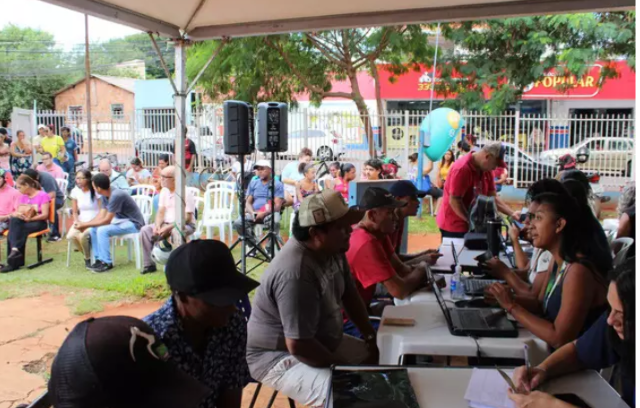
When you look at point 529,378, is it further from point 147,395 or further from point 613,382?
point 147,395

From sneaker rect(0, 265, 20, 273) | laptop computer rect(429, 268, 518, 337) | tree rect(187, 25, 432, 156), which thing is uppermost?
tree rect(187, 25, 432, 156)

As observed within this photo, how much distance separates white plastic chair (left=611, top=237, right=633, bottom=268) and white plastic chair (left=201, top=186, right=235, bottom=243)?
222 inches

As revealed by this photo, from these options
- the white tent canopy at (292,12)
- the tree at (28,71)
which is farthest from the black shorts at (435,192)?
the tree at (28,71)

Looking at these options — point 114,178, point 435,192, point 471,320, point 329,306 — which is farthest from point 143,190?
point 471,320

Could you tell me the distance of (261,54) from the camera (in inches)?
515

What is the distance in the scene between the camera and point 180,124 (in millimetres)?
6418

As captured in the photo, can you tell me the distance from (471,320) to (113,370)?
76.1 inches

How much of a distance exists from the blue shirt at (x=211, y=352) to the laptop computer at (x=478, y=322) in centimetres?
99

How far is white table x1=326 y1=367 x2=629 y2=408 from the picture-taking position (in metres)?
2.08

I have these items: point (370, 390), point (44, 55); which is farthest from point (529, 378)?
point (44, 55)

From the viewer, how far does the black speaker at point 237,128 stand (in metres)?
6.77

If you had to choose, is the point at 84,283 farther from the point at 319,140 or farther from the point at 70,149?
the point at 319,140

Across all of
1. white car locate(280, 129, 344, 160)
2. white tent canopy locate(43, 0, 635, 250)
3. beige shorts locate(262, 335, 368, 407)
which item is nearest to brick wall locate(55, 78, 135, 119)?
white car locate(280, 129, 344, 160)

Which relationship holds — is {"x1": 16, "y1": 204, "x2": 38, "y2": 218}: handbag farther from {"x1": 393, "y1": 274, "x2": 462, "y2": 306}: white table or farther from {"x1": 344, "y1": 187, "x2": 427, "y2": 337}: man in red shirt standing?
{"x1": 393, "y1": 274, "x2": 462, "y2": 306}: white table
